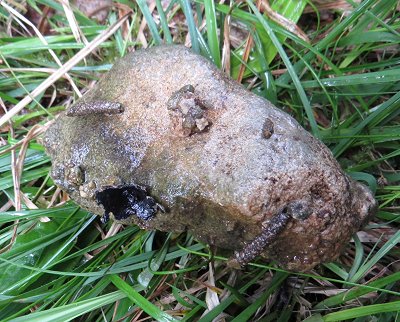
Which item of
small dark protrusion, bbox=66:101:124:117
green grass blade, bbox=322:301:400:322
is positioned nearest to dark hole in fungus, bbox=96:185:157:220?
small dark protrusion, bbox=66:101:124:117

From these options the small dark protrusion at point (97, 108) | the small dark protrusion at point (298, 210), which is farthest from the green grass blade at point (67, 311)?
the small dark protrusion at point (298, 210)

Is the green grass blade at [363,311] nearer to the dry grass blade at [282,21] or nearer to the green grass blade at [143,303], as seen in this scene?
the green grass blade at [143,303]

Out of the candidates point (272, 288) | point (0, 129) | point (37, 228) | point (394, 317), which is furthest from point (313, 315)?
point (0, 129)

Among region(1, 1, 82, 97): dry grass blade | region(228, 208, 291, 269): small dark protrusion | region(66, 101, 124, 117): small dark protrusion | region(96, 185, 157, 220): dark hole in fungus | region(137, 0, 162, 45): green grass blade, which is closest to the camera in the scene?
region(228, 208, 291, 269): small dark protrusion

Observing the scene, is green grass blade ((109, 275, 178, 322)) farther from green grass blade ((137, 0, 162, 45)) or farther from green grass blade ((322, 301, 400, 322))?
green grass blade ((137, 0, 162, 45))

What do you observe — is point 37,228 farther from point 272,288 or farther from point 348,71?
point 348,71

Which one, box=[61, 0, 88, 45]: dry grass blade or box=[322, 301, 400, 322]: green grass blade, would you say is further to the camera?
box=[61, 0, 88, 45]: dry grass blade
